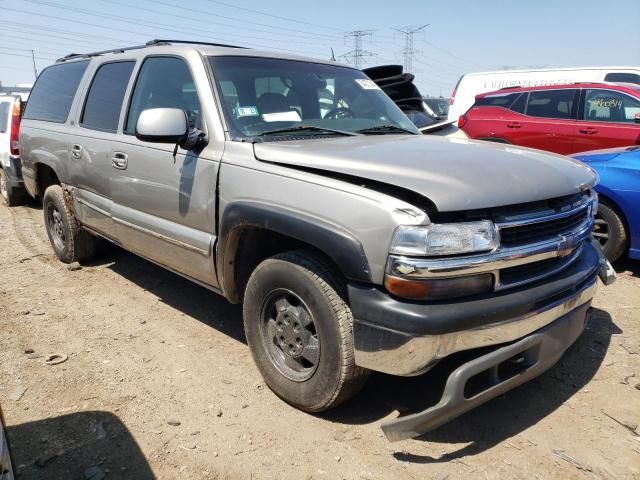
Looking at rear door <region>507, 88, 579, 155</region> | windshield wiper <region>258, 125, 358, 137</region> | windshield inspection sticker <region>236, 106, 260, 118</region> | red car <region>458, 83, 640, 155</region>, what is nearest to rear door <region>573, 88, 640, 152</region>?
red car <region>458, 83, 640, 155</region>

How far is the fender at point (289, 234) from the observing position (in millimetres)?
2223

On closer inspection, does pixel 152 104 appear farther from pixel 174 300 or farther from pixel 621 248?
pixel 621 248

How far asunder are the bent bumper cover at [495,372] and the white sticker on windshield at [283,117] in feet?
6.07

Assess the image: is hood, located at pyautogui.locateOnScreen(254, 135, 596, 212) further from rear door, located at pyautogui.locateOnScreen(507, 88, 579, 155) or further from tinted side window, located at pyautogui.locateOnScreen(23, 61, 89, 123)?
rear door, located at pyautogui.locateOnScreen(507, 88, 579, 155)

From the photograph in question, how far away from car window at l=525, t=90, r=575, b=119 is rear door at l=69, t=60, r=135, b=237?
21.2 ft

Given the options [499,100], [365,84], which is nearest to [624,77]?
[499,100]

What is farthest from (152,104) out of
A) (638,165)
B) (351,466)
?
(638,165)

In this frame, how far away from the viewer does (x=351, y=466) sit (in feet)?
7.85

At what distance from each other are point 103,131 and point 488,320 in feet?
11.1

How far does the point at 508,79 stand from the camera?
12.1m

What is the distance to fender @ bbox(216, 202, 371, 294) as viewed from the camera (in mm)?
2223

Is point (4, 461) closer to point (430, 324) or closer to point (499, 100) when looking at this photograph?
point (430, 324)

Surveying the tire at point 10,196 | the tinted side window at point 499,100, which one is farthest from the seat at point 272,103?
the tire at point 10,196

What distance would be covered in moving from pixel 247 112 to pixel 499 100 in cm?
685
